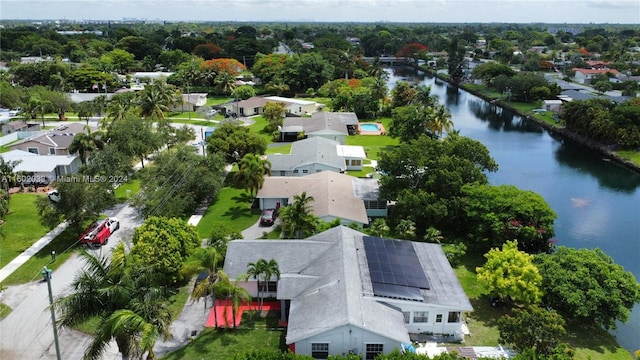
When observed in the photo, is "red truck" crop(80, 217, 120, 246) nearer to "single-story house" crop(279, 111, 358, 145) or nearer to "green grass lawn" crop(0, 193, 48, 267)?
"green grass lawn" crop(0, 193, 48, 267)

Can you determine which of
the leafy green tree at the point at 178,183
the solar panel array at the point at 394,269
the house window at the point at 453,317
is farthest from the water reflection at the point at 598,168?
the leafy green tree at the point at 178,183

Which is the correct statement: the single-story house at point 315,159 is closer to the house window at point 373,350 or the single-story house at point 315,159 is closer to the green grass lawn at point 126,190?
the green grass lawn at point 126,190

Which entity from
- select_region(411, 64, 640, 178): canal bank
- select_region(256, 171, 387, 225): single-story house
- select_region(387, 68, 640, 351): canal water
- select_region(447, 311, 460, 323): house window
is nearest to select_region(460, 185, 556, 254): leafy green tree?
select_region(387, 68, 640, 351): canal water

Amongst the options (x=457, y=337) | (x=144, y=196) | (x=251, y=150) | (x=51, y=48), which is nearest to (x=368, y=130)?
(x=251, y=150)

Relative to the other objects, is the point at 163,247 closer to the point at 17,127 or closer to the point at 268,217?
the point at 268,217

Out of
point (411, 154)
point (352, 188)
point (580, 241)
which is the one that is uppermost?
point (411, 154)

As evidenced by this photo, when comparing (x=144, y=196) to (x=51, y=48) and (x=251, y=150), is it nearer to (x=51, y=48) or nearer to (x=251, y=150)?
(x=251, y=150)
